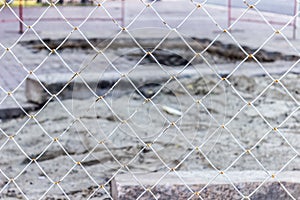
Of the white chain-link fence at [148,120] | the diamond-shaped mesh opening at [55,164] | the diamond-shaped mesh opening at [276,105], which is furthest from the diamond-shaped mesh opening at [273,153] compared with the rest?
the diamond-shaped mesh opening at [55,164]

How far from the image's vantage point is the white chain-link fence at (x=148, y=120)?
9.12ft

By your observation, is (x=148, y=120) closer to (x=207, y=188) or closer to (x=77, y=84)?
(x=77, y=84)

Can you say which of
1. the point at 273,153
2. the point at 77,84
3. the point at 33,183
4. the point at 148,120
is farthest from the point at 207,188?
the point at 77,84

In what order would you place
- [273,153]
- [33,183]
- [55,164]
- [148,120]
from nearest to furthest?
[33,183] < [55,164] < [273,153] < [148,120]

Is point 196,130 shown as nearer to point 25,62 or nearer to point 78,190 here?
point 78,190

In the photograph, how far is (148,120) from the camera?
5.03 metres

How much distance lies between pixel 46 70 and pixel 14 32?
368 centimetres

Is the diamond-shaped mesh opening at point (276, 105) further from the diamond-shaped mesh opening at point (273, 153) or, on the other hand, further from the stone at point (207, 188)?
the stone at point (207, 188)

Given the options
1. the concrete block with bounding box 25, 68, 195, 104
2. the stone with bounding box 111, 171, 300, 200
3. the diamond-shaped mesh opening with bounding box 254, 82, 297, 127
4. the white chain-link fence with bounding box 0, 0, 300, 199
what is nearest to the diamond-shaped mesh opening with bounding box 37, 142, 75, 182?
the white chain-link fence with bounding box 0, 0, 300, 199

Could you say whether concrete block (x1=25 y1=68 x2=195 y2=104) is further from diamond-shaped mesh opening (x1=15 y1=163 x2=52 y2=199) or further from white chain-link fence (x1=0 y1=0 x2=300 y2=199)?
diamond-shaped mesh opening (x1=15 y1=163 x2=52 y2=199)

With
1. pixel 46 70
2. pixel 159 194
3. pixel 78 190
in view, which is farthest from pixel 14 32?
pixel 159 194

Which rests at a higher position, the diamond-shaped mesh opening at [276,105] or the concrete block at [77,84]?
the concrete block at [77,84]

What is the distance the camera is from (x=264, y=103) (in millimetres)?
5750

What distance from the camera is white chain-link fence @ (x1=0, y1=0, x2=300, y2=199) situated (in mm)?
2779
